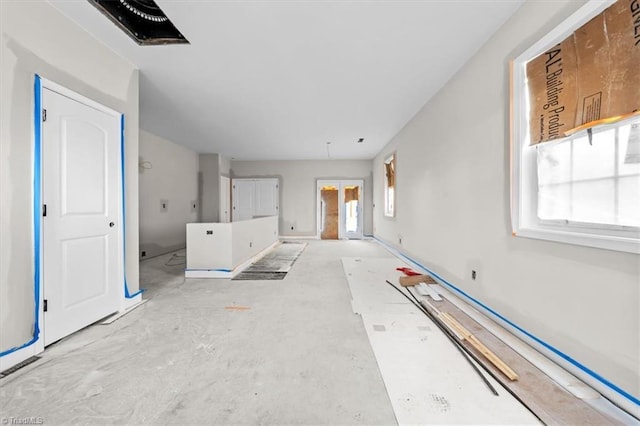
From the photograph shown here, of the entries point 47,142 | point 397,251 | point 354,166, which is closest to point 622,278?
point 47,142

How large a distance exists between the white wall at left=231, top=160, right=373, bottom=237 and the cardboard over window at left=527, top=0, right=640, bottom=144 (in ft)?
21.7

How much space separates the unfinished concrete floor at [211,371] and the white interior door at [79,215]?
0.25 metres

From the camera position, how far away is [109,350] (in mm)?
1870

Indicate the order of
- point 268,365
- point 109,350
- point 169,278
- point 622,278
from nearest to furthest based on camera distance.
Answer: point 622,278 < point 268,365 < point 109,350 < point 169,278

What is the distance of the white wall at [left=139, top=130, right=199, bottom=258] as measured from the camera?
16.8 feet

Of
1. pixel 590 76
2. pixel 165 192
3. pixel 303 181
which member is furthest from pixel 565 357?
pixel 303 181

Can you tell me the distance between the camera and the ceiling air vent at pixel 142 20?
2.01 meters

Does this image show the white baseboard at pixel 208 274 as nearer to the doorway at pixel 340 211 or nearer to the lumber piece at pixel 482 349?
the lumber piece at pixel 482 349

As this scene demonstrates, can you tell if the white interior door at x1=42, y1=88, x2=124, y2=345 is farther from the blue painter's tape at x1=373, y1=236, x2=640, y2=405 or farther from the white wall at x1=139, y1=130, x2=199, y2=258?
the blue painter's tape at x1=373, y1=236, x2=640, y2=405

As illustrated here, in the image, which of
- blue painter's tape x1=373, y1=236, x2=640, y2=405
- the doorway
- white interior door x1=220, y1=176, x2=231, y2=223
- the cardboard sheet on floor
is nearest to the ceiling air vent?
the cardboard sheet on floor

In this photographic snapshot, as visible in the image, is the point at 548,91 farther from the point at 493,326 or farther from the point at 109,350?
the point at 109,350

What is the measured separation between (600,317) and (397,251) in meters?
4.13

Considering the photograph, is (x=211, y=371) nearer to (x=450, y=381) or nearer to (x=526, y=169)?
(x=450, y=381)

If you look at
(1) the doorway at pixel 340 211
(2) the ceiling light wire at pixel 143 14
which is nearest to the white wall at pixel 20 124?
(2) the ceiling light wire at pixel 143 14
